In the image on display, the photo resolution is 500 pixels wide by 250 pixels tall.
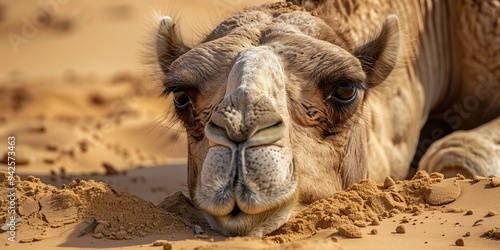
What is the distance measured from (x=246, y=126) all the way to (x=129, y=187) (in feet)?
14.4

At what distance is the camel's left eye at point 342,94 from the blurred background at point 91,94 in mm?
1194

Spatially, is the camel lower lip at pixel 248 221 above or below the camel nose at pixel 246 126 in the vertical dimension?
below

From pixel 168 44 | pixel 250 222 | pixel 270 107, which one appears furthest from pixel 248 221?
pixel 168 44

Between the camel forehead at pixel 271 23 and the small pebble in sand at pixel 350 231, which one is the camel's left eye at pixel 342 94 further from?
the small pebble in sand at pixel 350 231

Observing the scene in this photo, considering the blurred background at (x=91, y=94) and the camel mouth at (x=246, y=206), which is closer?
the camel mouth at (x=246, y=206)

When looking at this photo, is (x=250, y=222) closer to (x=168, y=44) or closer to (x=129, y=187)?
(x=168, y=44)

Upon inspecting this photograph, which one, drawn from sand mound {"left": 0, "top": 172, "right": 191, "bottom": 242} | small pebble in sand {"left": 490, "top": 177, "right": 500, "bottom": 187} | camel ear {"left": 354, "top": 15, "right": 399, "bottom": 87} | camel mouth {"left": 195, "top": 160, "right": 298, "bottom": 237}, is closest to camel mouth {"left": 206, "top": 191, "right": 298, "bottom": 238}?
camel mouth {"left": 195, "top": 160, "right": 298, "bottom": 237}

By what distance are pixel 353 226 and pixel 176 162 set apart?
20.8 ft

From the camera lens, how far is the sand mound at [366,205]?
4930 mm

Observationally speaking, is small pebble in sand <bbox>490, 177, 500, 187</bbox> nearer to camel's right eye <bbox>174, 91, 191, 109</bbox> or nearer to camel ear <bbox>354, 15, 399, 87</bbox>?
camel ear <bbox>354, 15, 399, 87</bbox>

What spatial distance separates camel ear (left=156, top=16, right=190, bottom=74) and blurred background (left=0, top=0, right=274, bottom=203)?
0.48 ft

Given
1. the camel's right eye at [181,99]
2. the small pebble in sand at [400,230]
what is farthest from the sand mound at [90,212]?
the small pebble in sand at [400,230]

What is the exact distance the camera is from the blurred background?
9.47 metres

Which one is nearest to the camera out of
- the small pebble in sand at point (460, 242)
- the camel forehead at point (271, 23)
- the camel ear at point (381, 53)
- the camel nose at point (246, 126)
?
the small pebble in sand at point (460, 242)
